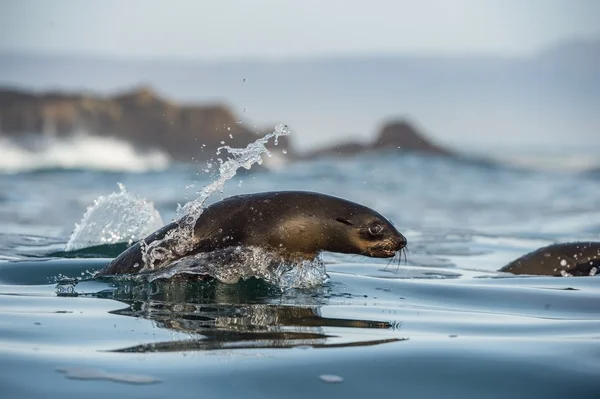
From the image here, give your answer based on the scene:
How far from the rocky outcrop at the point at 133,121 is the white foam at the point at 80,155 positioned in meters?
2.09

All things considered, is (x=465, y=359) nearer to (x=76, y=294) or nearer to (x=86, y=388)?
(x=86, y=388)

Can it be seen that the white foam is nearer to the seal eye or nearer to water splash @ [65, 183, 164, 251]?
water splash @ [65, 183, 164, 251]

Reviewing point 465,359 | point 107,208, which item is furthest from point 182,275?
point 107,208

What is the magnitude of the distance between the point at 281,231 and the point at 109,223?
4.78 metres

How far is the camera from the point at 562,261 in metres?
10.3

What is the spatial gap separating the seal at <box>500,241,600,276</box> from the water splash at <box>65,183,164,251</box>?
3.61 metres

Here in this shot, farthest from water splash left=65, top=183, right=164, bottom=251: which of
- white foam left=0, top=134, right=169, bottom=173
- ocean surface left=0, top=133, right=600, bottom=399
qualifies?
white foam left=0, top=134, right=169, bottom=173

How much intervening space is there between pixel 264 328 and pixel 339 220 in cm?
213

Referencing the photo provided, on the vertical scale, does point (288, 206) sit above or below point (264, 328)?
above

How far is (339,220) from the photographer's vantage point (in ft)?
25.6

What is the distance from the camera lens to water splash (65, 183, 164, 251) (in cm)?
1115

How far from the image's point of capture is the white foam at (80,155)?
160 feet

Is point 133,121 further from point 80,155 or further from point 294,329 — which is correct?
point 294,329

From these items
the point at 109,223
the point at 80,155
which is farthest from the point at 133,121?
the point at 109,223
